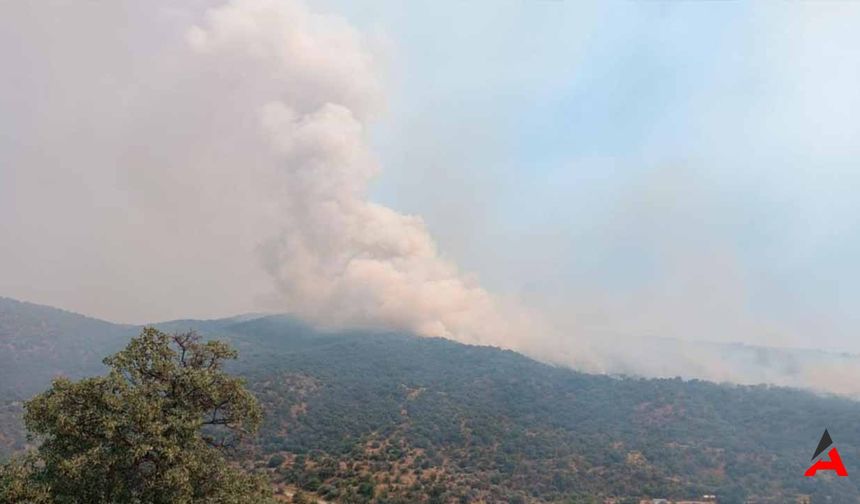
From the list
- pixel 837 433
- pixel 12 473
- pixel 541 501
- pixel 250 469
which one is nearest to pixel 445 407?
pixel 541 501

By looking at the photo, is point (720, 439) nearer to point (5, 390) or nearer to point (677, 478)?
point (677, 478)

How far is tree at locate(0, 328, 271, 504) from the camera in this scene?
17219mm

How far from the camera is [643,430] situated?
104938 millimetres

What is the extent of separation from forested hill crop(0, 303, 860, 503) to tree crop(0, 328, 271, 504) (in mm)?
40531

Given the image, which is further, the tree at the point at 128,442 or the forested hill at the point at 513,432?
the forested hill at the point at 513,432

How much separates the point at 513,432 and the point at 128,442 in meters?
83.8

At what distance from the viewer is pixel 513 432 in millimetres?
92562

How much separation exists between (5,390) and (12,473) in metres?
123

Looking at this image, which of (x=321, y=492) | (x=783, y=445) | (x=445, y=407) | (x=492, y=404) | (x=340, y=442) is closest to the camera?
(x=321, y=492)

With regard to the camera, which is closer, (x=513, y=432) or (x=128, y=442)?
(x=128, y=442)

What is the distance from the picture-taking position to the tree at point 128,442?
17219mm

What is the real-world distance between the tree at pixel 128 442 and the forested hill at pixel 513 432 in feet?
133

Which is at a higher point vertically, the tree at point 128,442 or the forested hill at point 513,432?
the tree at point 128,442

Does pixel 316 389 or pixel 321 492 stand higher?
pixel 316 389
